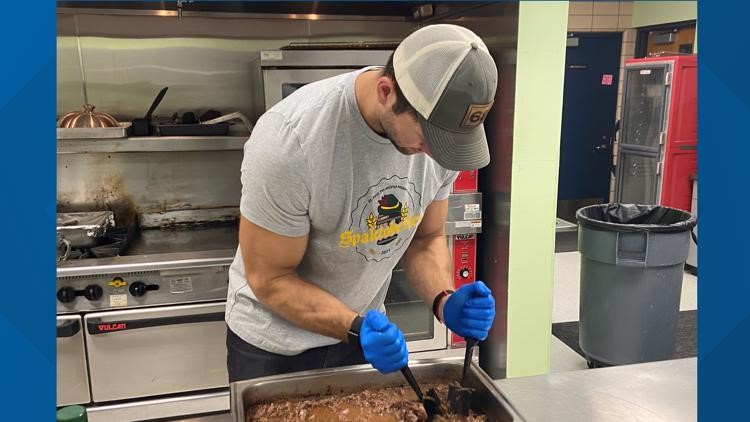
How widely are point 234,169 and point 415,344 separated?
136cm

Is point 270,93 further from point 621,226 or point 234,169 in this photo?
point 621,226

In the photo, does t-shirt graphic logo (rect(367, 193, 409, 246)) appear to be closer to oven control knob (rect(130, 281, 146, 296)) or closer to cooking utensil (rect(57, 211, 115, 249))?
oven control knob (rect(130, 281, 146, 296))

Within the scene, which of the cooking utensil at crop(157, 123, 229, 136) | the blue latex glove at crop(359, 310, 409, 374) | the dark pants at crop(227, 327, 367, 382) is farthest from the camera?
the cooking utensil at crop(157, 123, 229, 136)

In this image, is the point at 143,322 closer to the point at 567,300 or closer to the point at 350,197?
the point at 350,197

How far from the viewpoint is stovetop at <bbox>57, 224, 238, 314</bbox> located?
241 centimetres

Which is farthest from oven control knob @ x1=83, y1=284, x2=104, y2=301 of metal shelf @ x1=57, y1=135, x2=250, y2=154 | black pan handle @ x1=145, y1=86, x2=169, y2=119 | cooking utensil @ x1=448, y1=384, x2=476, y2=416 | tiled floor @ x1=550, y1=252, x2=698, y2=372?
tiled floor @ x1=550, y1=252, x2=698, y2=372

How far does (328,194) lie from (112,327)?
5.18 feet

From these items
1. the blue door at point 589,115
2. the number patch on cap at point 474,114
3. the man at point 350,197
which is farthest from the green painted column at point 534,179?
the blue door at point 589,115

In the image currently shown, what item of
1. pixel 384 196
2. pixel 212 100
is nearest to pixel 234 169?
pixel 212 100

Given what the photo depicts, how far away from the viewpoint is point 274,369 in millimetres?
1561

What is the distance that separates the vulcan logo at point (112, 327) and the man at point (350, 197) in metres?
1.08

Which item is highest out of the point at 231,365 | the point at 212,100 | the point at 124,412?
the point at 212,100

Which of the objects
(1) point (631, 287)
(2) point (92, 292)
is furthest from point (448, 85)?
(1) point (631, 287)

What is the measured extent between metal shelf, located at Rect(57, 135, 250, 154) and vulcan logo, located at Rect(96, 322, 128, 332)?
0.79 m
